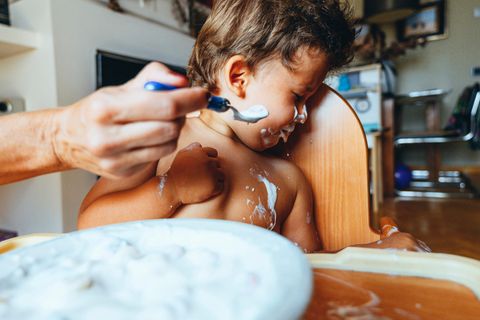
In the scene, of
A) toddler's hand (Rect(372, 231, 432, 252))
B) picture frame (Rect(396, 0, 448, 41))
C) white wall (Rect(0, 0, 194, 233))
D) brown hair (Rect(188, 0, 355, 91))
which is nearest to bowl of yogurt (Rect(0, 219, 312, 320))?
toddler's hand (Rect(372, 231, 432, 252))

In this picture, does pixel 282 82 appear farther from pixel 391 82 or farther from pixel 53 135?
pixel 391 82

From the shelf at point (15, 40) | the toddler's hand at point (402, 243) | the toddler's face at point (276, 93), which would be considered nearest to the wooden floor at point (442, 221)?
the toddler's hand at point (402, 243)

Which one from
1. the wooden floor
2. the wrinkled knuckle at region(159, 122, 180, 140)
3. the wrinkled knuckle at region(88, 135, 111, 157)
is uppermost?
the wrinkled knuckle at region(159, 122, 180, 140)

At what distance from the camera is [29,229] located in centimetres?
163

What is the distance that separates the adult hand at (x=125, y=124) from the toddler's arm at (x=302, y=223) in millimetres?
428

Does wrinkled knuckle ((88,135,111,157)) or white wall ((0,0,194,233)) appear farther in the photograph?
white wall ((0,0,194,233))

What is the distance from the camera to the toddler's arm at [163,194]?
542 millimetres

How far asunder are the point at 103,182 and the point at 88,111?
11.3 inches

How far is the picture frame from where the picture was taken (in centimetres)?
411

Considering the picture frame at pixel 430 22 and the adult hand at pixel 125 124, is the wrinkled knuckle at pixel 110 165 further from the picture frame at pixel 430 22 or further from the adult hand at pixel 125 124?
the picture frame at pixel 430 22

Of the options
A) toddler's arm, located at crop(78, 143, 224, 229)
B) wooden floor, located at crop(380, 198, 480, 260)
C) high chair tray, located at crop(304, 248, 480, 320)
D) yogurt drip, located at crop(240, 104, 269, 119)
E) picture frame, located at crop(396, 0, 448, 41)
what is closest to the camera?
high chair tray, located at crop(304, 248, 480, 320)

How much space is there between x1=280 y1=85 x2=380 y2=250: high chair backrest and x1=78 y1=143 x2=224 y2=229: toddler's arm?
0.28m

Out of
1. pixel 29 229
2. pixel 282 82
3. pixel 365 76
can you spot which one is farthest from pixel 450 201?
pixel 29 229

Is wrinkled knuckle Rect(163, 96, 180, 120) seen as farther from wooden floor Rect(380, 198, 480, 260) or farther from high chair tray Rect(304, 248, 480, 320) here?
wooden floor Rect(380, 198, 480, 260)
